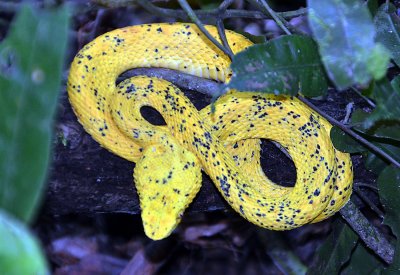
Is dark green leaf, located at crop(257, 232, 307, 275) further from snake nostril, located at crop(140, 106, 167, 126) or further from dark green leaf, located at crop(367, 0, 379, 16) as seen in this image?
dark green leaf, located at crop(367, 0, 379, 16)

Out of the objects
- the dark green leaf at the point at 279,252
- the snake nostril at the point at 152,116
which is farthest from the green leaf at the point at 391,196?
the dark green leaf at the point at 279,252

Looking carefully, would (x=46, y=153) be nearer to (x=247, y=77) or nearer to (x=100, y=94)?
(x=247, y=77)

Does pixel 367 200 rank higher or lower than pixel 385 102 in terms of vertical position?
lower

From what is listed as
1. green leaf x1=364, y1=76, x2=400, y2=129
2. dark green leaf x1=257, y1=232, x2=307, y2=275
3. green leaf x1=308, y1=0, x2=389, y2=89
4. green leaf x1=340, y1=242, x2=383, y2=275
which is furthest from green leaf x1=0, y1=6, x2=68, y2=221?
dark green leaf x1=257, y1=232, x2=307, y2=275

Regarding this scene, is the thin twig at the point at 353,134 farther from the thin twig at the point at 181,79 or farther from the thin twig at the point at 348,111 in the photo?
the thin twig at the point at 181,79

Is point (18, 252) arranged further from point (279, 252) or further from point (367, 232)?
point (279, 252)

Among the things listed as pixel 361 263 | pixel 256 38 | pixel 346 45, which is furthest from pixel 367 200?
pixel 346 45
